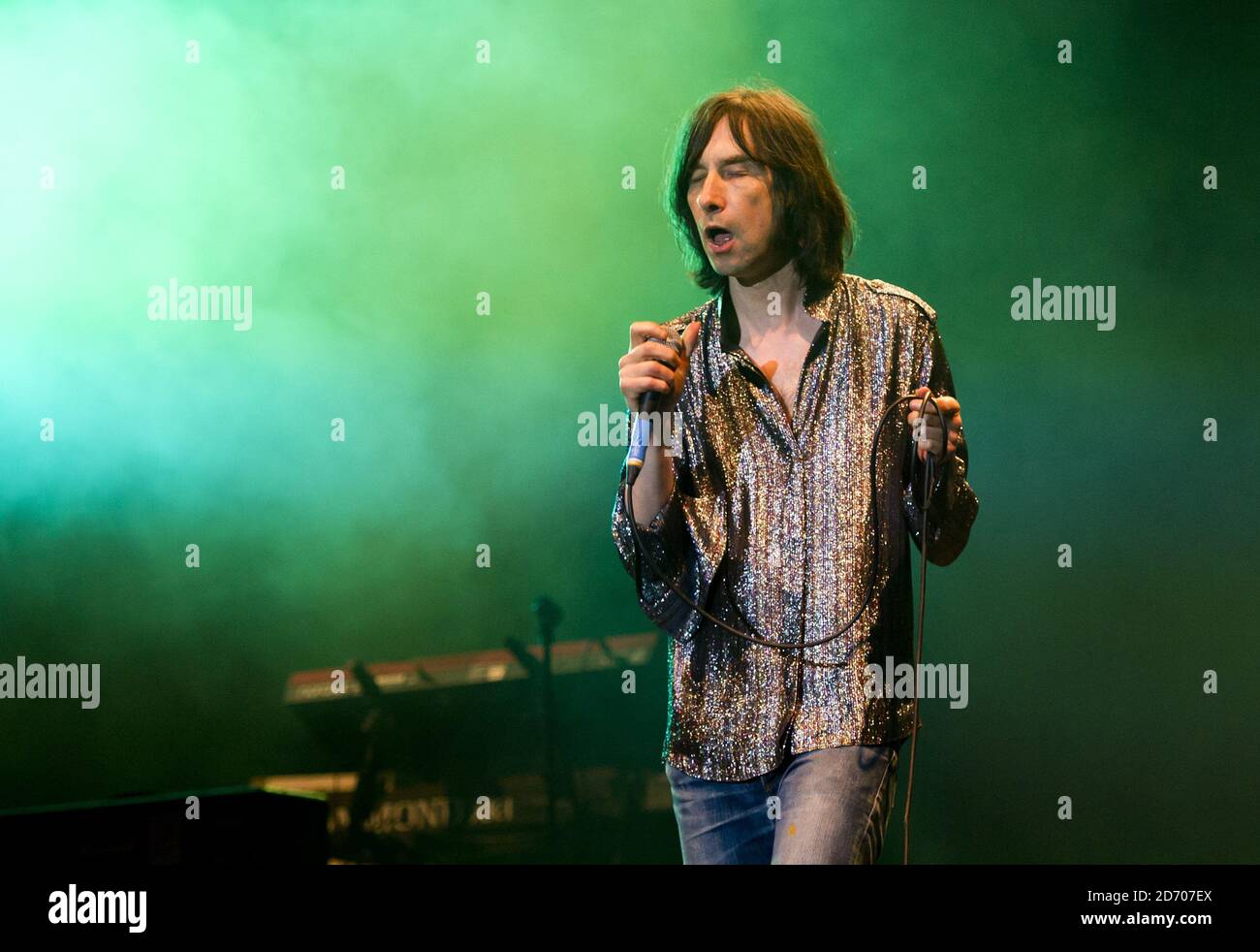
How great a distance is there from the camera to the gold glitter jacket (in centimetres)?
217

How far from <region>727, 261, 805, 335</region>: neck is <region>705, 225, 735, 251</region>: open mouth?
0.08 meters

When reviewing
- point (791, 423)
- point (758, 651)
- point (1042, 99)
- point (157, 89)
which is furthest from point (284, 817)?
point (1042, 99)

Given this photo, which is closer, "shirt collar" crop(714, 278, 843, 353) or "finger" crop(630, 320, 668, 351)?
"finger" crop(630, 320, 668, 351)

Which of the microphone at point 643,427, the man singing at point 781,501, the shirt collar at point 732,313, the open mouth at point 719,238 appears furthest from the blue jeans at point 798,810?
the open mouth at point 719,238

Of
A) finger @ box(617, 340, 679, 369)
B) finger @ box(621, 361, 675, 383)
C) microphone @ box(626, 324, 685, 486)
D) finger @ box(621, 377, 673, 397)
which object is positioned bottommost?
microphone @ box(626, 324, 685, 486)

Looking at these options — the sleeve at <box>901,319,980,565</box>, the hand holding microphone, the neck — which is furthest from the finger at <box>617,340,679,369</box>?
the sleeve at <box>901,319,980,565</box>

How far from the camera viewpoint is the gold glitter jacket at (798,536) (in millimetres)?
2168

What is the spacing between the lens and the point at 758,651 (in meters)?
2.22

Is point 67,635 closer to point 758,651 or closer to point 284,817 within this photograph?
point 284,817

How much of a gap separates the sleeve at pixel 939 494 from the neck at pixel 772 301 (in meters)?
0.26

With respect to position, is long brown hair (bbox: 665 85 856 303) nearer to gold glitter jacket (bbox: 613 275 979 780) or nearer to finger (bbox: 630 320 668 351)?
→ gold glitter jacket (bbox: 613 275 979 780)

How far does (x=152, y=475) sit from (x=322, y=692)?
896 mm

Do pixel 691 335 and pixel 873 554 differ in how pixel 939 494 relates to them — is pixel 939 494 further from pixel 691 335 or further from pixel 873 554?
pixel 691 335
